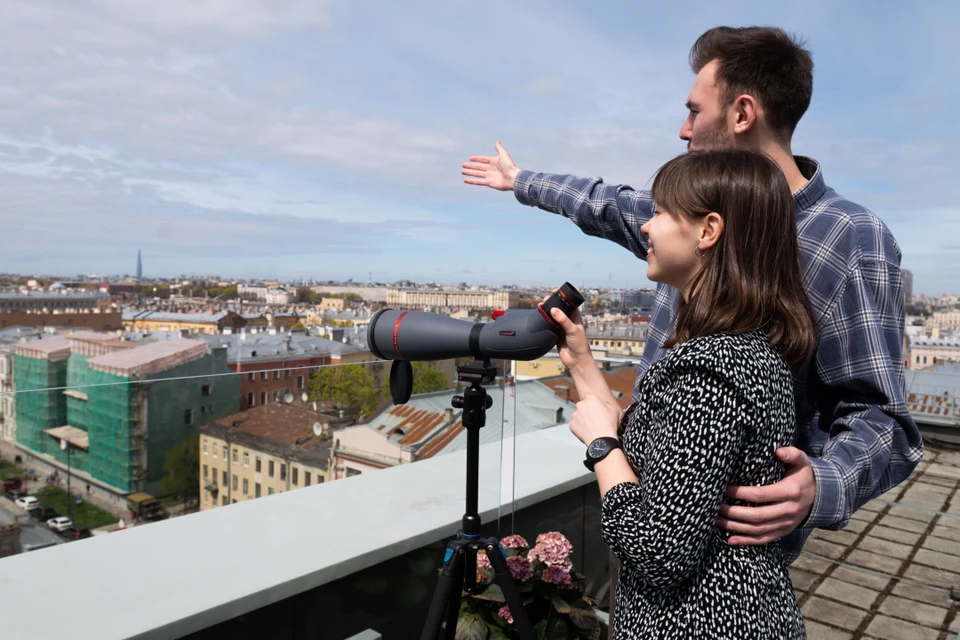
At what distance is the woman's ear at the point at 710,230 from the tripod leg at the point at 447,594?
29.7 inches

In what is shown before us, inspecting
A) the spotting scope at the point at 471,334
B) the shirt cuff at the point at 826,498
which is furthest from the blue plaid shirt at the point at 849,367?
the spotting scope at the point at 471,334

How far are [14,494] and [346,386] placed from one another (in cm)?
78

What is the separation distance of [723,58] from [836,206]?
0.98 feet

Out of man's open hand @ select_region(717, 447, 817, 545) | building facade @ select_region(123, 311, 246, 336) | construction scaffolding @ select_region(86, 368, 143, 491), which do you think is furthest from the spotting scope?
building facade @ select_region(123, 311, 246, 336)

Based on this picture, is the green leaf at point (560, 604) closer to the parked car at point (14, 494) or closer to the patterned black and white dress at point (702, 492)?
the patterned black and white dress at point (702, 492)

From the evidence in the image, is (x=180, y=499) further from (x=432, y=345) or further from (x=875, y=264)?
(x=875, y=264)

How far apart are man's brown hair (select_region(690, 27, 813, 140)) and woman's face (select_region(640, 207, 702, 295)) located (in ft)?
1.10

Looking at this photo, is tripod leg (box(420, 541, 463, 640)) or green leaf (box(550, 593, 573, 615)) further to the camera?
green leaf (box(550, 593, 573, 615))

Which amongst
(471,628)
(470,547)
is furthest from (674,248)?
(471,628)

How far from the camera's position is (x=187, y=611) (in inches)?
50.0

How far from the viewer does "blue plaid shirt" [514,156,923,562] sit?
88 cm

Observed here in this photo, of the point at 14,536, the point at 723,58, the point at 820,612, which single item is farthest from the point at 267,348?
the point at 820,612

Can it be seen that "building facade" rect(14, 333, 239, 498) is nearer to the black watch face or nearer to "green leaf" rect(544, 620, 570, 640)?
"green leaf" rect(544, 620, 570, 640)

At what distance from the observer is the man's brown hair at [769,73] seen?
1.05 metres
